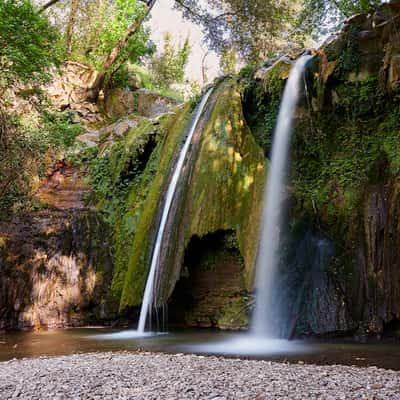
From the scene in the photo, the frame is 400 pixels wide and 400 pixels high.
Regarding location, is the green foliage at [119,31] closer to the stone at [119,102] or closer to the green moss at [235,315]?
the stone at [119,102]

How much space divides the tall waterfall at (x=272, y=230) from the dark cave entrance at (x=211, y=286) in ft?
2.99

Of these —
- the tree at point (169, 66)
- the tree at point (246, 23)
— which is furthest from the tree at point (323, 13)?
the tree at point (169, 66)

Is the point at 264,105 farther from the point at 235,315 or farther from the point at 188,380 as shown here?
the point at 188,380

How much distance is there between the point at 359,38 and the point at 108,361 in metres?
8.50

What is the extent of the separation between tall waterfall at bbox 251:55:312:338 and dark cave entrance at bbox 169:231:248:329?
912mm

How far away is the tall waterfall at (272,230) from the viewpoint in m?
7.94

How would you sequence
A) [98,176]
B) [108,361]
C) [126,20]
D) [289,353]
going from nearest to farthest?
[108,361] < [289,353] < [98,176] < [126,20]

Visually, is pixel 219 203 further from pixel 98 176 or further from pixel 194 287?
pixel 98 176

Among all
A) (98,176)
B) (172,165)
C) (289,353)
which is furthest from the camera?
(98,176)

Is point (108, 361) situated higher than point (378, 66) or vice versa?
point (378, 66)

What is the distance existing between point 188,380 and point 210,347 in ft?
8.53

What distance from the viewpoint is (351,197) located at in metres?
8.58

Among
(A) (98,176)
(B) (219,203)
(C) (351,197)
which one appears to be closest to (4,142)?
(A) (98,176)

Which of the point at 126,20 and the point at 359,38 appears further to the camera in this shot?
the point at 126,20
